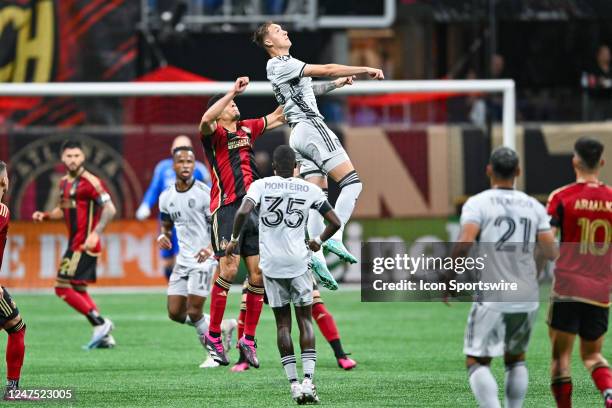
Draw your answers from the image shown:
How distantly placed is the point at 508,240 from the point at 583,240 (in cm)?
96

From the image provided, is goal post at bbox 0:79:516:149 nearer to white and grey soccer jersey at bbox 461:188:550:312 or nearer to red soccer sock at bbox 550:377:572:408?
red soccer sock at bbox 550:377:572:408

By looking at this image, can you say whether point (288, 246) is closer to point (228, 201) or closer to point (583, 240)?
point (228, 201)

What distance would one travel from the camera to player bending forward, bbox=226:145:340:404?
34.9ft

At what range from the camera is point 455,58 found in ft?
93.0

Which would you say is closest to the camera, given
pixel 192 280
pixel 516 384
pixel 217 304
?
pixel 516 384

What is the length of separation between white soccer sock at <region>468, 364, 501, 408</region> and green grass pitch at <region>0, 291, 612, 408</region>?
1.88 metres

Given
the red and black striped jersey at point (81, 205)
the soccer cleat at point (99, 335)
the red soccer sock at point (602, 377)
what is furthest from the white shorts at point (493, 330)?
the red and black striped jersey at point (81, 205)

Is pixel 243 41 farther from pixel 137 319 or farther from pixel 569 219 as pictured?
pixel 569 219

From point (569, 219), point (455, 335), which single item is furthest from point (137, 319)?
point (569, 219)

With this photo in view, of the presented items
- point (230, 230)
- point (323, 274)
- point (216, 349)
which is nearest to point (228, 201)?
point (230, 230)

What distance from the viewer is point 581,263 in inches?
367

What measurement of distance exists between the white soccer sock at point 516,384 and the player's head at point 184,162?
5912 mm

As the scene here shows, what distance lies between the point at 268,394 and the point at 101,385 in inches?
67.9

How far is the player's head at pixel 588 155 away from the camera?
30.8ft
